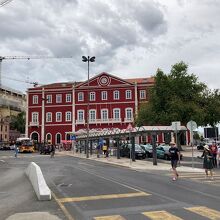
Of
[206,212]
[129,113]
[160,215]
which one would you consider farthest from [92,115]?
[160,215]

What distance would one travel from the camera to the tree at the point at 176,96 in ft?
190

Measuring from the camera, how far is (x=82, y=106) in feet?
292

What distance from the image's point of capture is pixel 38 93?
300 feet

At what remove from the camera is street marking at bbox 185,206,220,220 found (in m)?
8.95

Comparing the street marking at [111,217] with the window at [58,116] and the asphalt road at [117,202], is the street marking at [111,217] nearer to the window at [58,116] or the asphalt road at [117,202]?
the asphalt road at [117,202]

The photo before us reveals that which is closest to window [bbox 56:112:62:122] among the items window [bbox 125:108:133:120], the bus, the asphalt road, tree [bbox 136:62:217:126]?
window [bbox 125:108:133:120]

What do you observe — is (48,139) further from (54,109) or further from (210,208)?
(210,208)

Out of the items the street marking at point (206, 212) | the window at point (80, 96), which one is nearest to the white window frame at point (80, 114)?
the window at point (80, 96)

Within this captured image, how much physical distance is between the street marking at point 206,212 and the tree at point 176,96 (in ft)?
155

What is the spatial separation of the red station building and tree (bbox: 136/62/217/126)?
24.3 meters

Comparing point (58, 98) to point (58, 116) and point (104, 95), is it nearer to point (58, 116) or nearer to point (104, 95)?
point (58, 116)

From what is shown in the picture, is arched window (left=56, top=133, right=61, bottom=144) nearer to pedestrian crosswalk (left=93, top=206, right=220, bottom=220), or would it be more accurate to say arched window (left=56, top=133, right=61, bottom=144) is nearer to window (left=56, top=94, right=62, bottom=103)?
window (left=56, top=94, right=62, bottom=103)

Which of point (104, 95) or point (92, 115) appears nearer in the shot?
point (104, 95)

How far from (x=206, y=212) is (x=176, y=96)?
5021 cm
